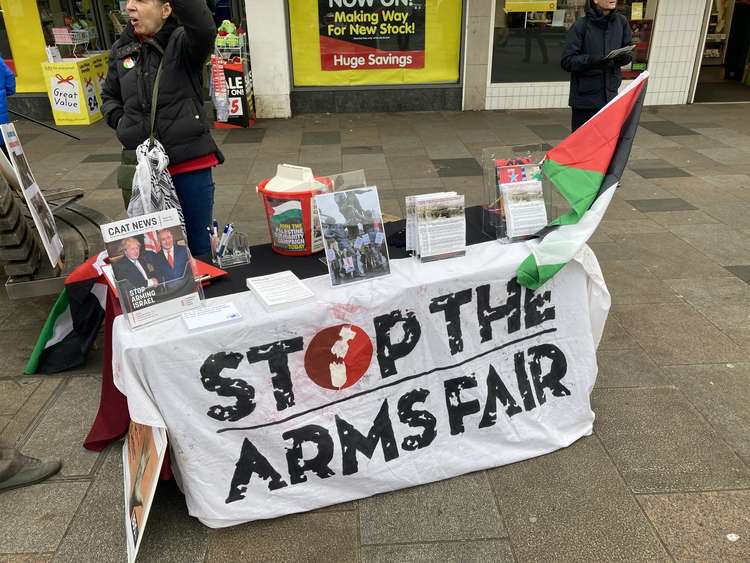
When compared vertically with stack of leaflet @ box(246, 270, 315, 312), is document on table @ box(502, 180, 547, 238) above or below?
above

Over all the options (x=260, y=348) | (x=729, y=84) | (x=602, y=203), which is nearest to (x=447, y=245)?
(x=602, y=203)

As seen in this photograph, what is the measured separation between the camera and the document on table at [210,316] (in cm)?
235

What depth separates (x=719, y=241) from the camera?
5.25m

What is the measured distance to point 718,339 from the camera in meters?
3.82

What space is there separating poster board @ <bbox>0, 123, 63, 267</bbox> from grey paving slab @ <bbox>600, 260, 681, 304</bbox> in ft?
12.1

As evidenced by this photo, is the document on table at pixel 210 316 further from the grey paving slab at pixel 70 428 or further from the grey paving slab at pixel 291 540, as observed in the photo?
the grey paving slab at pixel 70 428

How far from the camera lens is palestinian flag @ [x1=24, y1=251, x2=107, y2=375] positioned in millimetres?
3338

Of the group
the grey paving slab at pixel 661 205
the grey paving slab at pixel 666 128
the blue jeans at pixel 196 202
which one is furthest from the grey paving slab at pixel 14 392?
the grey paving slab at pixel 666 128

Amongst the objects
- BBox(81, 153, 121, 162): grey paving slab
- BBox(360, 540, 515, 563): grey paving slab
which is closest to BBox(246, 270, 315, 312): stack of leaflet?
BBox(360, 540, 515, 563): grey paving slab

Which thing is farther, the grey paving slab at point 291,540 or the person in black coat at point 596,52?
the person in black coat at point 596,52

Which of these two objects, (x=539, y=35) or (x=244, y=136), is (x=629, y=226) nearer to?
(x=539, y=35)

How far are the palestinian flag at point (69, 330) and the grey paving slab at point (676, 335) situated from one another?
10.5ft

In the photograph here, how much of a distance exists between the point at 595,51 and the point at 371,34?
4.62 meters

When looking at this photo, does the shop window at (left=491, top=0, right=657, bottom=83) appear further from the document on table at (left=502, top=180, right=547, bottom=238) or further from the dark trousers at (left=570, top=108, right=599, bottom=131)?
the document on table at (left=502, top=180, right=547, bottom=238)
